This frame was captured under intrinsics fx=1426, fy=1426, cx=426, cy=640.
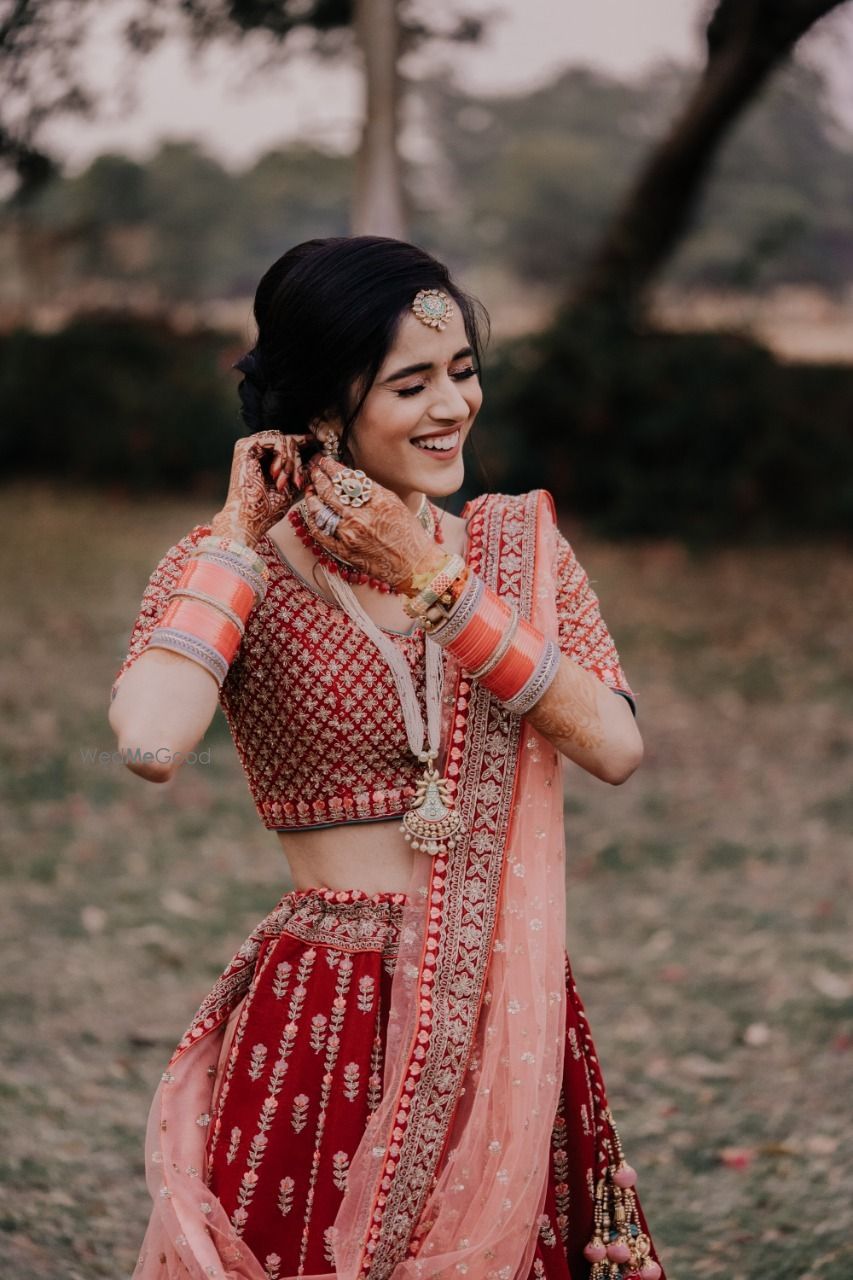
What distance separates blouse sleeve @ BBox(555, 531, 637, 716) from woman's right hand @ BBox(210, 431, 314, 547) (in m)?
0.45

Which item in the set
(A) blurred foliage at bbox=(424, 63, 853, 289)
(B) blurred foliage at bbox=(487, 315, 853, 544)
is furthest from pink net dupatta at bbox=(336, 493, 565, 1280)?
(A) blurred foliage at bbox=(424, 63, 853, 289)

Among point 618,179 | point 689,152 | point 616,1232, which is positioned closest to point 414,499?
point 616,1232

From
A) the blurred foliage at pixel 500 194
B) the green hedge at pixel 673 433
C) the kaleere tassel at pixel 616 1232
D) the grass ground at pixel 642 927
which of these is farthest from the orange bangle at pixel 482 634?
the blurred foliage at pixel 500 194

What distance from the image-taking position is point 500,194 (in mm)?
23266

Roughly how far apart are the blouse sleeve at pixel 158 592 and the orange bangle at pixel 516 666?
0.46 meters

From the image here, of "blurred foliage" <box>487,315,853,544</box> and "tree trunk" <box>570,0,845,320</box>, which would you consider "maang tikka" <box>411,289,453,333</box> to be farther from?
"blurred foliage" <box>487,315,853,544</box>

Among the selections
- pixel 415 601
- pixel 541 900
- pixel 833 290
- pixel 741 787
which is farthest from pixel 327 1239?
pixel 833 290

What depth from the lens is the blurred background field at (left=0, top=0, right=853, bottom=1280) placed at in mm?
4145

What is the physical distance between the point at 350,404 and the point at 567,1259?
1.37m

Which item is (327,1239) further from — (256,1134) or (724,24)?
(724,24)

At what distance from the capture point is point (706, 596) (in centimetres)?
1085

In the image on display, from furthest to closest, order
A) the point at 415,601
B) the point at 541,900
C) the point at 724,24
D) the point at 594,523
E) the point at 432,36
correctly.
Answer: the point at 594,523 → the point at 724,24 → the point at 432,36 → the point at 541,900 → the point at 415,601

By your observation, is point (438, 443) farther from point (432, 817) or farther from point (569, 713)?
point (432, 817)

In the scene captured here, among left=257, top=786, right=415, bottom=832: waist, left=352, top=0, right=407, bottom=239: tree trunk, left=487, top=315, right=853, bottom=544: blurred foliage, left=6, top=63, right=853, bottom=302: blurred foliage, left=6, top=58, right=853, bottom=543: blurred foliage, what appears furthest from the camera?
left=6, top=63, right=853, bottom=302: blurred foliage
